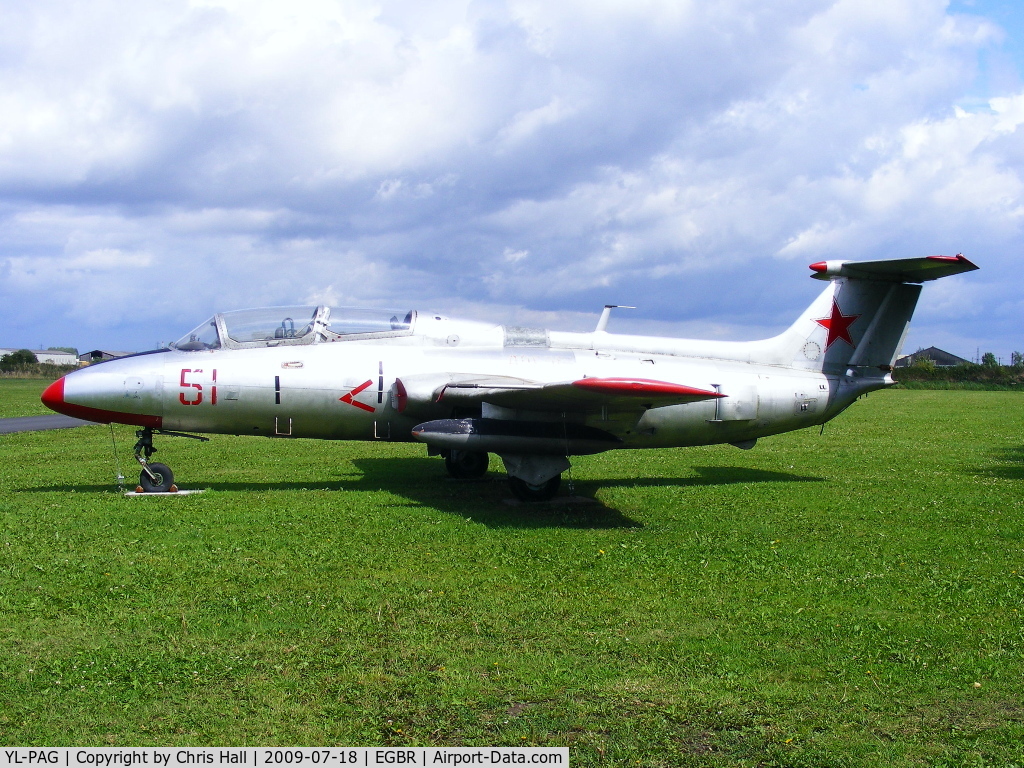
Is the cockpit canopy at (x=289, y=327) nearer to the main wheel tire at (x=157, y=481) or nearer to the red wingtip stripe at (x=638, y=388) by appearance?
the main wheel tire at (x=157, y=481)

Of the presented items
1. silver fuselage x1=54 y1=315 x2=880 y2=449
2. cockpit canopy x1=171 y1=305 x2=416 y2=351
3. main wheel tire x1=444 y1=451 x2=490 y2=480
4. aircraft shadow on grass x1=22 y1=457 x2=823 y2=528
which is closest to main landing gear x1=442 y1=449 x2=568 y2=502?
aircraft shadow on grass x1=22 y1=457 x2=823 y2=528

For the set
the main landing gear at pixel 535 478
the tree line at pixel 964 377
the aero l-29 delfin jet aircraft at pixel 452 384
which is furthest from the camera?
the tree line at pixel 964 377

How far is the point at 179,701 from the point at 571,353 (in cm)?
772

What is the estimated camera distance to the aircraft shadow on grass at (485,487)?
9.44m

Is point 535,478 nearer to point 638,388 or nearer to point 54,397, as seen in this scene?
point 638,388

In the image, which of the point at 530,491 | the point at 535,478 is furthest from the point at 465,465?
the point at 535,478

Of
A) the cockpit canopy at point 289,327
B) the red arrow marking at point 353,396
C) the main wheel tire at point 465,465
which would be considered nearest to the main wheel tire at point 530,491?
the main wheel tire at point 465,465

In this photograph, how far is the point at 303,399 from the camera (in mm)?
10438

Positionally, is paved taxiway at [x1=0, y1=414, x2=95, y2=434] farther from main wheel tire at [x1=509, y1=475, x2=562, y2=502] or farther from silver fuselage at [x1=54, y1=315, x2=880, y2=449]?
main wheel tire at [x1=509, y1=475, x2=562, y2=502]

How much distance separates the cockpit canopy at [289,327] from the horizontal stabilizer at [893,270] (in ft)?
20.4

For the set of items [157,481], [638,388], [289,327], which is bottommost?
[157,481]

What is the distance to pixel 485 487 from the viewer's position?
37.8 feet

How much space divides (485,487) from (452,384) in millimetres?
2166

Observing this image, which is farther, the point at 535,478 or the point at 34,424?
the point at 34,424
